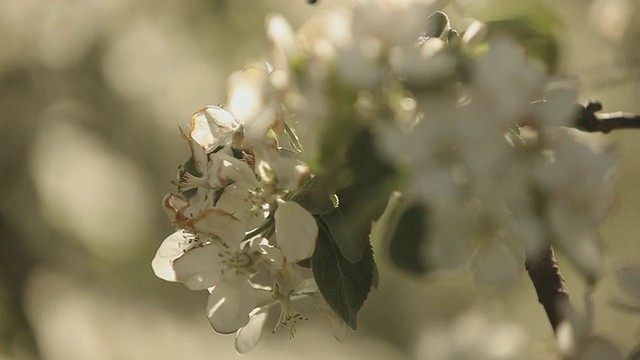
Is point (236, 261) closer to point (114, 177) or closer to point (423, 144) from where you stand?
point (423, 144)

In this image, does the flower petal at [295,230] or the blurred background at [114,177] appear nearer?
the flower petal at [295,230]

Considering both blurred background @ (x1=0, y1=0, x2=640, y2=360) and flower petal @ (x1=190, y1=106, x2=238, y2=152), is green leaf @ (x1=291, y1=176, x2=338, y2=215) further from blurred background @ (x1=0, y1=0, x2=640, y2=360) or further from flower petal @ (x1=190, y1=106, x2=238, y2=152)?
blurred background @ (x1=0, y1=0, x2=640, y2=360)

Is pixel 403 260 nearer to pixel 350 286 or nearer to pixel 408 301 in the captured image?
pixel 350 286

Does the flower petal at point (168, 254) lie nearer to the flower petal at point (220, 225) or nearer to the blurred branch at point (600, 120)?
the flower petal at point (220, 225)

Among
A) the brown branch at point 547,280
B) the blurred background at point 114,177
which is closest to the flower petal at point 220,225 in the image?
the brown branch at point 547,280

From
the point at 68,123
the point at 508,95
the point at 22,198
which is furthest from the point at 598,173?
the point at 68,123

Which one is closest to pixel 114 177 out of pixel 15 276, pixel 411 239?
pixel 15 276
